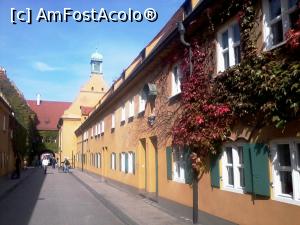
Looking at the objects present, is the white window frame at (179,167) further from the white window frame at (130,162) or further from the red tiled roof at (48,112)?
the red tiled roof at (48,112)

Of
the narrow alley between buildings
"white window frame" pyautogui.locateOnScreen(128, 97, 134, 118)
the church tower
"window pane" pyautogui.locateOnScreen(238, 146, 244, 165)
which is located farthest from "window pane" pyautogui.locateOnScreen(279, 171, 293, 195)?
the church tower

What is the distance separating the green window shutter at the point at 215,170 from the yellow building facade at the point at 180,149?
0.02 meters

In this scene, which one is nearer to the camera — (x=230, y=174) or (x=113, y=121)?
(x=230, y=174)

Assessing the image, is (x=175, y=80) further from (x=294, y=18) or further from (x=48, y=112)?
(x=48, y=112)

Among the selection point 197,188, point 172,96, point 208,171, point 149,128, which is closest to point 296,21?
point 208,171

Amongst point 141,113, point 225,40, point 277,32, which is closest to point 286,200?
point 277,32

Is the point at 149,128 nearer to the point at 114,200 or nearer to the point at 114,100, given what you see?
the point at 114,200

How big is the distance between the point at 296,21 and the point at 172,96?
20.2ft

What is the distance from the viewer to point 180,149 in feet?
38.9

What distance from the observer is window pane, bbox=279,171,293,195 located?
6758mm

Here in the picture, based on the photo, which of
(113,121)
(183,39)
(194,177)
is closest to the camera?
(194,177)

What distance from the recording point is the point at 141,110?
56.2ft

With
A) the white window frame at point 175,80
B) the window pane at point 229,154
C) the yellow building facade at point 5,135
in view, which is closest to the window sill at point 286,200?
the window pane at point 229,154

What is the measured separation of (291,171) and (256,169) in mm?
822
